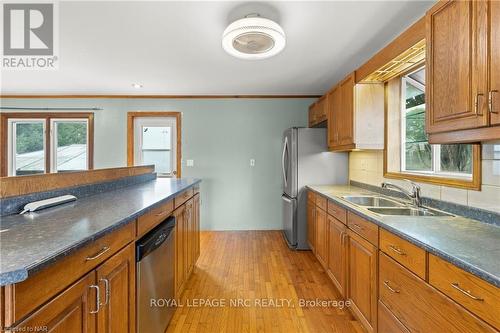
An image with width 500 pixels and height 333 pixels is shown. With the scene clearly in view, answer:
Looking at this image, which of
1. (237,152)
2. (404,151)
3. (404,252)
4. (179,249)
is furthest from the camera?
(237,152)

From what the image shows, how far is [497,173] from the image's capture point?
143 cm

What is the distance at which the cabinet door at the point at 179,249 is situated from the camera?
80.9 inches

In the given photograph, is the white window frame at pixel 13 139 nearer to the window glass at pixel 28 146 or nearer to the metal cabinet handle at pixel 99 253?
the window glass at pixel 28 146

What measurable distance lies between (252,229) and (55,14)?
3.58 m

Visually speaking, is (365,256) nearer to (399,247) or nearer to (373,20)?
(399,247)

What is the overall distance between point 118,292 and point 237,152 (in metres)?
3.27

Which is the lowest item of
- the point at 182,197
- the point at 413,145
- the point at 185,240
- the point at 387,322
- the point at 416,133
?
the point at 387,322

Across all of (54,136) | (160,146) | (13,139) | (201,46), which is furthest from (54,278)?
(13,139)

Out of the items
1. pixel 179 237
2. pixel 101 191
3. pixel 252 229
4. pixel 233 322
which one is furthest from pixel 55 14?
pixel 252 229

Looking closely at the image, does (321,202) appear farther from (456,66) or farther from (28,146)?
(28,146)

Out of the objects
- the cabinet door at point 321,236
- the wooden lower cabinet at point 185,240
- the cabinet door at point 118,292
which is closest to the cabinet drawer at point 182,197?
the wooden lower cabinet at point 185,240

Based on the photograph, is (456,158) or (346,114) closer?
(456,158)

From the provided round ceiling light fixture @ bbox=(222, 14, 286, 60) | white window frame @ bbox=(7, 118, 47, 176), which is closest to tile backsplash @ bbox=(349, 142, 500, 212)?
round ceiling light fixture @ bbox=(222, 14, 286, 60)

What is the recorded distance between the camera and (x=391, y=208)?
2018 millimetres
